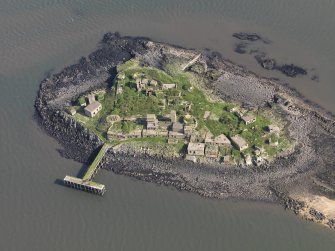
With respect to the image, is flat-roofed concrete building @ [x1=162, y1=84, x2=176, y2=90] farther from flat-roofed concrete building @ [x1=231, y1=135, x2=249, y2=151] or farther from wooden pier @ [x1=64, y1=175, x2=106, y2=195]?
wooden pier @ [x1=64, y1=175, x2=106, y2=195]

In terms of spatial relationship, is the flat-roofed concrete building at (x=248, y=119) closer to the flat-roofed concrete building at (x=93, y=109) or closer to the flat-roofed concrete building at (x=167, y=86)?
the flat-roofed concrete building at (x=167, y=86)

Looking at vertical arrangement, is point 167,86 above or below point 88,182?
above

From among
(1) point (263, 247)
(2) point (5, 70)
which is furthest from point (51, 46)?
(1) point (263, 247)

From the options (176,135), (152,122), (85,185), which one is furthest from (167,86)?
(85,185)

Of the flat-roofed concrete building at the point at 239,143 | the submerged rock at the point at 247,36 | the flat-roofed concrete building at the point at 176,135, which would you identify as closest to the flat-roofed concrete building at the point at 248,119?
the flat-roofed concrete building at the point at 239,143

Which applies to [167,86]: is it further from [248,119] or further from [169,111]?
[248,119]

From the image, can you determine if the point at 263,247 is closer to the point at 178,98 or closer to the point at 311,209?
the point at 311,209

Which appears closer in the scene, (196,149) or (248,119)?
(196,149)
